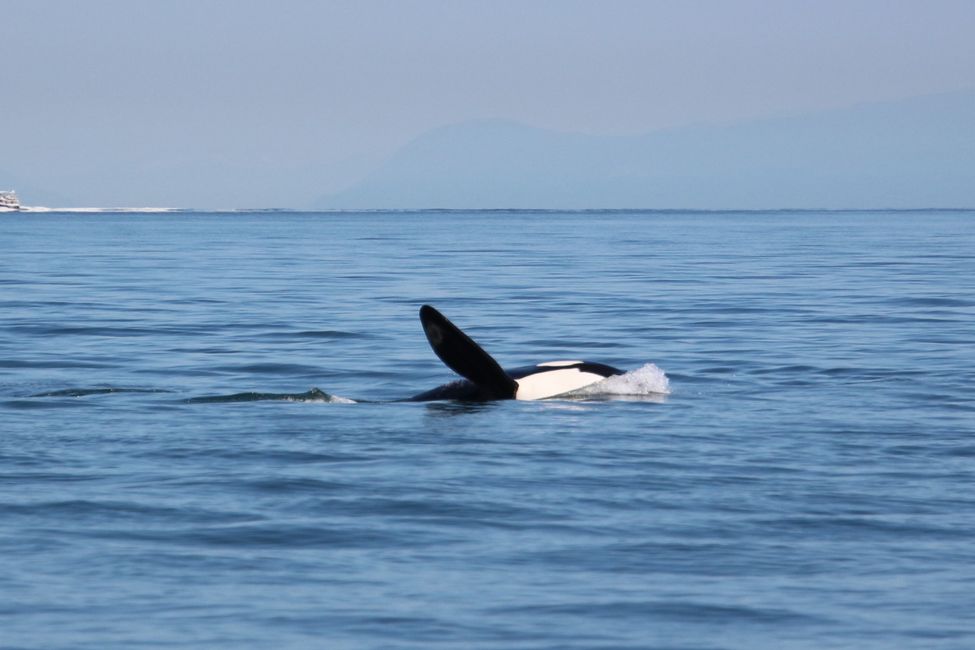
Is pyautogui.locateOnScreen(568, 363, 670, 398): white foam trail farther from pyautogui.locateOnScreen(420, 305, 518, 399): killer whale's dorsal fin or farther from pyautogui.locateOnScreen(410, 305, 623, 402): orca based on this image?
pyautogui.locateOnScreen(420, 305, 518, 399): killer whale's dorsal fin

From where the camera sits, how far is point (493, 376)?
14.7m

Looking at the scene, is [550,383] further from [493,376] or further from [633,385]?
[633,385]

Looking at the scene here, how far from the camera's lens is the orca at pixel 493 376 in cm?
1398

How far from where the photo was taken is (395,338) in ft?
75.8

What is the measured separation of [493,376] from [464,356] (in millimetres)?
620

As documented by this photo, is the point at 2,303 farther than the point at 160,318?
Answer: Yes

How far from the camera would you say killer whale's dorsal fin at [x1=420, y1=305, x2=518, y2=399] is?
1368cm

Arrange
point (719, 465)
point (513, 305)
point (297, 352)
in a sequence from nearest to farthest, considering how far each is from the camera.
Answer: point (719, 465) → point (297, 352) → point (513, 305)

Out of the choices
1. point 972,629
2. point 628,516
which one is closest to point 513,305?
point 628,516

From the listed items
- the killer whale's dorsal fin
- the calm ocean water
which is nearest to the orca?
the killer whale's dorsal fin

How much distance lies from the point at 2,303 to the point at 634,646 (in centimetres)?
2537

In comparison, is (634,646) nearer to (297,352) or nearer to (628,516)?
(628,516)

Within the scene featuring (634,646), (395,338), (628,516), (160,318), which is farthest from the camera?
(160,318)

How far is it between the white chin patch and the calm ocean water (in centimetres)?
Result: 21
